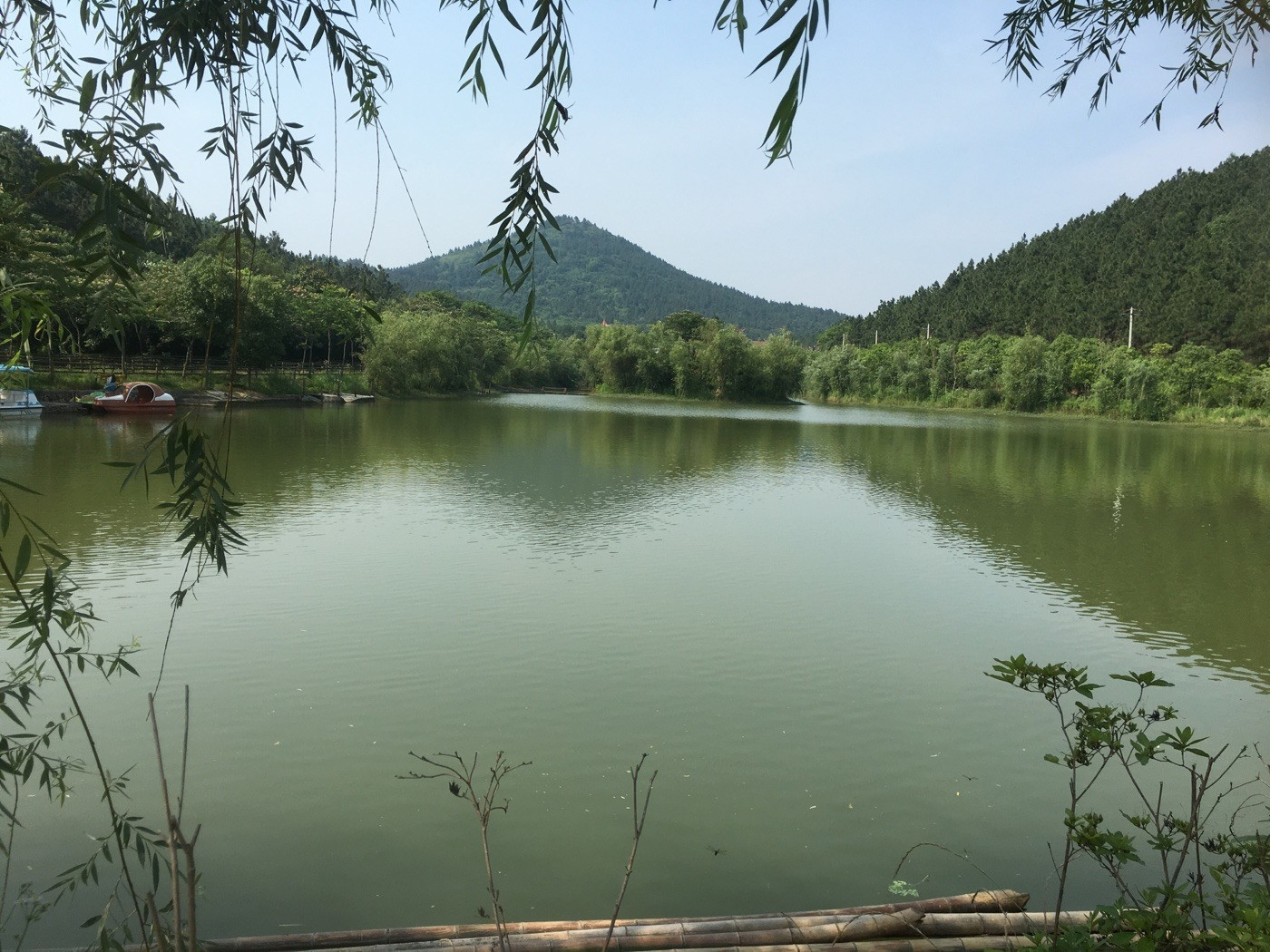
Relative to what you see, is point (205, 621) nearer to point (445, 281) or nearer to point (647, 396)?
point (647, 396)

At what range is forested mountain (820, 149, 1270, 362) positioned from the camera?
49.8 metres

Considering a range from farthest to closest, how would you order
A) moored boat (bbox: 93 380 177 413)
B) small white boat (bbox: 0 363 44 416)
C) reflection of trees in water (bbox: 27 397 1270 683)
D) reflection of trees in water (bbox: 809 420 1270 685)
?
moored boat (bbox: 93 380 177 413) < small white boat (bbox: 0 363 44 416) < reflection of trees in water (bbox: 27 397 1270 683) < reflection of trees in water (bbox: 809 420 1270 685)

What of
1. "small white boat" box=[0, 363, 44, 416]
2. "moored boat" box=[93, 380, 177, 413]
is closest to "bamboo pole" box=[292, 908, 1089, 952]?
"moored boat" box=[93, 380, 177, 413]

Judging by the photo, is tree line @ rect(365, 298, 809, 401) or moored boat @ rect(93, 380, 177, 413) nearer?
moored boat @ rect(93, 380, 177, 413)

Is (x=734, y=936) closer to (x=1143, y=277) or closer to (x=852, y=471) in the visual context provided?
(x=852, y=471)

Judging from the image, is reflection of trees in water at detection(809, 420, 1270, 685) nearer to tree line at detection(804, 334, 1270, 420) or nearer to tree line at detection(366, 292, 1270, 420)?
tree line at detection(804, 334, 1270, 420)

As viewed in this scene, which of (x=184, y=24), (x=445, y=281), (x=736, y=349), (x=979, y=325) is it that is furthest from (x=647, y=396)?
(x=445, y=281)

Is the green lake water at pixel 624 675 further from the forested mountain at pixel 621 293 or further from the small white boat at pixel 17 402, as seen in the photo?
the forested mountain at pixel 621 293

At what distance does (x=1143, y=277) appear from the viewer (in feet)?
193

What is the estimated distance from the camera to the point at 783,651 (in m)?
6.60

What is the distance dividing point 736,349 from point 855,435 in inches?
1266

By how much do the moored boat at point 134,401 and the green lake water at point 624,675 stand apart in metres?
10.1

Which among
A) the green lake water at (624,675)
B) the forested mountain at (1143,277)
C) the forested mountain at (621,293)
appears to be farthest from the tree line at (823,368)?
the forested mountain at (621,293)

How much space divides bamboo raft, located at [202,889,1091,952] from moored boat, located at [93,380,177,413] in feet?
84.6
